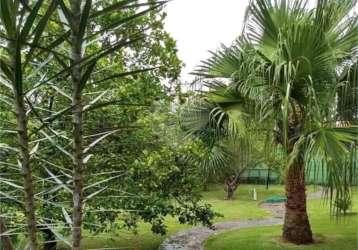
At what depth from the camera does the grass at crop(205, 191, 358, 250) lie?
23.1 feet

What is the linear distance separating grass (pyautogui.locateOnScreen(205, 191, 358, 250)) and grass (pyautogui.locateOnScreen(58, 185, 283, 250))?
4.23ft

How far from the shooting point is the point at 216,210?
1460 centimetres

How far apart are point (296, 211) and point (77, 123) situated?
636 cm

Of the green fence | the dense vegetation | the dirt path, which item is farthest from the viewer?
the green fence

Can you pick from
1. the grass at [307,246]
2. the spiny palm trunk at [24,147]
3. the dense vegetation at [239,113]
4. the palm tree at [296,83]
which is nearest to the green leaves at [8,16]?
the spiny palm trunk at [24,147]

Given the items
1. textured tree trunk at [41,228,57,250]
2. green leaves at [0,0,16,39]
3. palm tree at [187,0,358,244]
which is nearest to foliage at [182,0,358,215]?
palm tree at [187,0,358,244]

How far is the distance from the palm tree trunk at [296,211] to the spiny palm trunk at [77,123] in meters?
5.86

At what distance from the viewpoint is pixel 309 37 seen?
4914mm

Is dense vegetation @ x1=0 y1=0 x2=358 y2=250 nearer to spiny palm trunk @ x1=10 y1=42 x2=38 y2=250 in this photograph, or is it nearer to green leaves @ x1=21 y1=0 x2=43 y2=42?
spiny palm trunk @ x1=10 y1=42 x2=38 y2=250

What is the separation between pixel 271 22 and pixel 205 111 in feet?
5.38

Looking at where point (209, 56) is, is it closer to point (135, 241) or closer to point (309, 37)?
point (309, 37)

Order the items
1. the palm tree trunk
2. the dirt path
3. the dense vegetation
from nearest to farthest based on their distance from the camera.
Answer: the dense vegetation
the palm tree trunk
the dirt path

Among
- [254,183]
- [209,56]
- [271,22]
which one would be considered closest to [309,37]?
[271,22]

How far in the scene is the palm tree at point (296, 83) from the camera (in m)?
4.63
